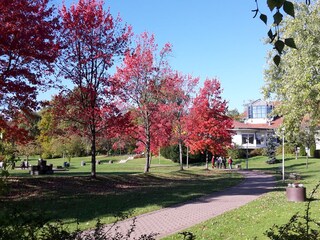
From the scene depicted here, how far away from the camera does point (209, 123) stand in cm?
3325

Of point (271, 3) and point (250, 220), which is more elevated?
point (271, 3)

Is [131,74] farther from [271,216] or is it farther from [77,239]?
[77,239]

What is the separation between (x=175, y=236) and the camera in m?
9.09

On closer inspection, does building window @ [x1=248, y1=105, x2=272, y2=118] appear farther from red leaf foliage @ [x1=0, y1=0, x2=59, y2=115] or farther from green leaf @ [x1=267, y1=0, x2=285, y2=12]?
green leaf @ [x1=267, y1=0, x2=285, y2=12]

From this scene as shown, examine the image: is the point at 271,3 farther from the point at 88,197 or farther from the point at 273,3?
the point at 88,197

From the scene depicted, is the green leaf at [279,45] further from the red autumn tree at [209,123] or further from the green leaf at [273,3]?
the red autumn tree at [209,123]

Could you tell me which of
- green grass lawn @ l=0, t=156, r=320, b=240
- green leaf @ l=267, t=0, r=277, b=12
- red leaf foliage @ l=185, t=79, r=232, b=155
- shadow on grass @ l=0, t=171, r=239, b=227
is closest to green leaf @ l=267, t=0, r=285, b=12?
green leaf @ l=267, t=0, r=277, b=12

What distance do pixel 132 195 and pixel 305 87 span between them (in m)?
10.6

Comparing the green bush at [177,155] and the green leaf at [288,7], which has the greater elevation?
the green leaf at [288,7]

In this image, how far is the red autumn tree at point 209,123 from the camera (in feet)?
109

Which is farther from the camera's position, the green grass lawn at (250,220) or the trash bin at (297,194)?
the trash bin at (297,194)

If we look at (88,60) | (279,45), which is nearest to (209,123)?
(88,60)

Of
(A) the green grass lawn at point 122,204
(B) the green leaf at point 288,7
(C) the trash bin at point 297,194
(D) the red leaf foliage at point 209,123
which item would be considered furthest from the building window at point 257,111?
(B) the green leaf at point 288,7

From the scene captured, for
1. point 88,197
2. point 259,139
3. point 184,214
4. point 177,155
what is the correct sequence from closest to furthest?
point 184,214 → point 88,197 → point 177,155 → point 259,139
